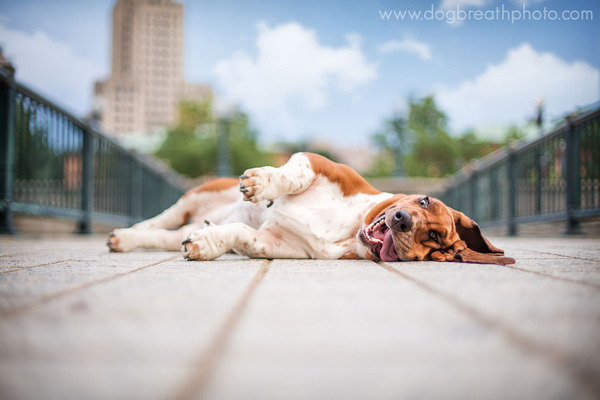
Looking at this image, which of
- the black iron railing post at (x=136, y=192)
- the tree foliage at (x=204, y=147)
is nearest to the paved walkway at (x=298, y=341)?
the black iron railing post at (x=136, y=192)

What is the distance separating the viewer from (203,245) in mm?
2373

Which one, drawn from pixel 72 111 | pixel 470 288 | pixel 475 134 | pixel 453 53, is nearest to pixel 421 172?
pixel 475 134

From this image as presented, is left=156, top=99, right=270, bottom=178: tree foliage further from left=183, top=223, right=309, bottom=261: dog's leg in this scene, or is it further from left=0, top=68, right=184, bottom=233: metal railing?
left=183, top=223, right=309, bottom=261: dog's leg

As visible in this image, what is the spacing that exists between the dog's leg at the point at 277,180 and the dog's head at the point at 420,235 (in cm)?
45

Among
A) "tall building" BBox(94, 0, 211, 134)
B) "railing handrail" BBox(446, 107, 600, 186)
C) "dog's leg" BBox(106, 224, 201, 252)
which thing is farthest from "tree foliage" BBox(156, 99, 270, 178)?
"tall building" BBox(94, 0, 211, 134)

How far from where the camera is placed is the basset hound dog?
7.64 feet

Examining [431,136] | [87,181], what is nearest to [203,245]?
[87,181]

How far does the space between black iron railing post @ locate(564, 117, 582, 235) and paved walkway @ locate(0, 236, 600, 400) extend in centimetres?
485

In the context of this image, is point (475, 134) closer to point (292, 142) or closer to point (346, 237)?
point (292, 142)

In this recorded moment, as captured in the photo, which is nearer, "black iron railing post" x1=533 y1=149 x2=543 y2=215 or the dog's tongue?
the dog's tongue

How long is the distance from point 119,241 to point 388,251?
1.92m

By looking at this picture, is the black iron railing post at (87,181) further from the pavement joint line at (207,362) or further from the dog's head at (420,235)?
the pavement joint line at (207,362)

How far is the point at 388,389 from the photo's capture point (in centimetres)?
62

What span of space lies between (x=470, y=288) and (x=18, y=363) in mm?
1160
